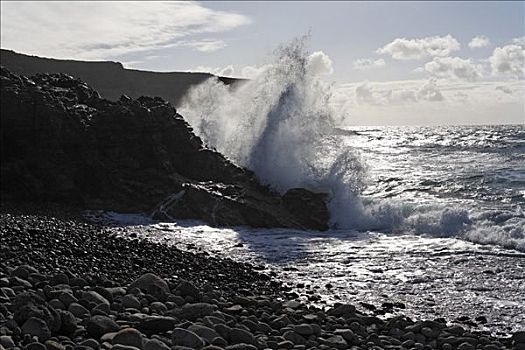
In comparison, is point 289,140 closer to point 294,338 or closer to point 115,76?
point 294,338

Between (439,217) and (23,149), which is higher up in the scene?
(23,149)

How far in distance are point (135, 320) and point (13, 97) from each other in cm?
1393

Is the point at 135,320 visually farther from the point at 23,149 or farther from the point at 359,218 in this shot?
the point at 23,149

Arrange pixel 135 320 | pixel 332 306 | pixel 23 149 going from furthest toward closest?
pixel 23 149 < pixel 332 306 < pixel 135 320

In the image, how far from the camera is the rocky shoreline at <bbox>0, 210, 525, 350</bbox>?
5551 millimetres

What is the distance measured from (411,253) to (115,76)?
6303 centimetres

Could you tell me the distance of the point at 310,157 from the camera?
2108 centimetres

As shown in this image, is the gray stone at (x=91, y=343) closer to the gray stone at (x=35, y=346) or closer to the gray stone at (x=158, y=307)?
the gray stone at (x=35, y=346)

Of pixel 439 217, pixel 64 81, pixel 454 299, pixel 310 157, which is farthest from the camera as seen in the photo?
pixel 64 81

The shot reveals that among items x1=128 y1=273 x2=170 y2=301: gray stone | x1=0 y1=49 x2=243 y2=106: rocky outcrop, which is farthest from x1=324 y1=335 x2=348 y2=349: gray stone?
x1=0 y1=49 x2=243 y2=106: rocky outcrop

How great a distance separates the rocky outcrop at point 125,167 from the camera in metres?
16.8

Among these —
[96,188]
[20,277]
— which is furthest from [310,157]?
[20,277]

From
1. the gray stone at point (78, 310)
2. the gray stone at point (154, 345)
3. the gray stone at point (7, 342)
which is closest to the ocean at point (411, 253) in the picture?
the gray stone at point (78, 310)

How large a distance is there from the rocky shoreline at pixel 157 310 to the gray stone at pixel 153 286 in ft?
0.04
